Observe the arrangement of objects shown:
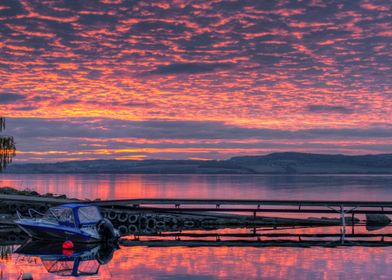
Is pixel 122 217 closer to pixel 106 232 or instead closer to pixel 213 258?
pixel 106 232

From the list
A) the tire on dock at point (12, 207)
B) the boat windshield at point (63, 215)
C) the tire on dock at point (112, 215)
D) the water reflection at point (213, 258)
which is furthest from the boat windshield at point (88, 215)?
the tire on dock at point (12, 207)

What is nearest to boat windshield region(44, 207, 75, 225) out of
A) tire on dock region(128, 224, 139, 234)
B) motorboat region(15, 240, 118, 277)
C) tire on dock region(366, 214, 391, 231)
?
motorboat region(15, 240, 118, 277)

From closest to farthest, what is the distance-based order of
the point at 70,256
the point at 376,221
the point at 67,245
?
1. the point at 70,256
2. the point at 67,245
3. the point at 376,221

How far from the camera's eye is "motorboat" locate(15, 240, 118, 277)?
25966 mm

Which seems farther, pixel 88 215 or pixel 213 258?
pixel 88 215

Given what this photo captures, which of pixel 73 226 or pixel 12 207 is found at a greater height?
pixel 12 207

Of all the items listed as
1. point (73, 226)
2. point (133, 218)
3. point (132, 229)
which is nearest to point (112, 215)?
point (133, 218)

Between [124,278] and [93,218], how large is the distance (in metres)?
13.6

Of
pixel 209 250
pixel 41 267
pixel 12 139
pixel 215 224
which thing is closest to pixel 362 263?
pixel 209 250

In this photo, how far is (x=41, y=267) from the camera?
26562mm

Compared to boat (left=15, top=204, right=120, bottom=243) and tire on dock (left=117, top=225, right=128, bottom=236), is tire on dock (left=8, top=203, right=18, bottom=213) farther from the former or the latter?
boat (left=15, top=204, right=120, bottom=243)

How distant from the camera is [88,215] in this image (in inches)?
1451

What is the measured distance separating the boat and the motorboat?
18.9 inches

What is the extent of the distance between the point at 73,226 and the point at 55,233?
4.16ft
